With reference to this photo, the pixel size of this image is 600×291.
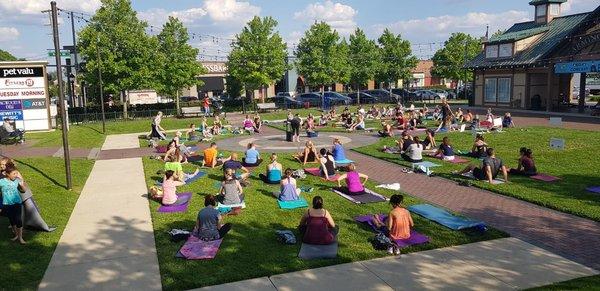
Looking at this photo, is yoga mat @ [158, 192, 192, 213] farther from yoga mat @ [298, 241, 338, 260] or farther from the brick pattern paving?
the brick pattern paving

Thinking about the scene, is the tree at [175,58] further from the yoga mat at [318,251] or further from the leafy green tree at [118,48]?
the yoga mat at [318,251]

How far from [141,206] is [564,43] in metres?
39.1

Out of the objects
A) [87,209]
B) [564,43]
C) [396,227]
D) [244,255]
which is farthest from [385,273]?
[564,43]

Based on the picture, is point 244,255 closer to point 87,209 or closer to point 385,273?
point 385,273

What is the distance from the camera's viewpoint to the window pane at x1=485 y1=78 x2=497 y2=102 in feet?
157

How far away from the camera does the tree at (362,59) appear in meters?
60.0

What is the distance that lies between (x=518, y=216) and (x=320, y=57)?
145ft

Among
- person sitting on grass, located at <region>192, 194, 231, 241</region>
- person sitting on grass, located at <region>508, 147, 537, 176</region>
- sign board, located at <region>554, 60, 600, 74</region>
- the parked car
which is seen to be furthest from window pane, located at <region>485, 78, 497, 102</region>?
person sitting on grass, located at <region>192, 194, 231, 241</region>

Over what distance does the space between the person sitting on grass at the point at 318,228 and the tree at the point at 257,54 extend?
4064 centimetres

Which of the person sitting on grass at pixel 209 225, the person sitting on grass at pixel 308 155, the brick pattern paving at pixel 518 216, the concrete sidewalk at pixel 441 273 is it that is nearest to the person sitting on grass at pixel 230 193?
the person sitting on grass at pixel 209 225

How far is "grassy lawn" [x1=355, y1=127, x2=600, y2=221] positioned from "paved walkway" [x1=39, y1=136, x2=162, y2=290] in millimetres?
10247

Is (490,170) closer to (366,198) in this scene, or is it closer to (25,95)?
(366,198)

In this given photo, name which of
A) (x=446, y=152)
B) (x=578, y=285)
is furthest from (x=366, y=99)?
(x=578, y=285)

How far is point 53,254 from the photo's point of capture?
393 inches
